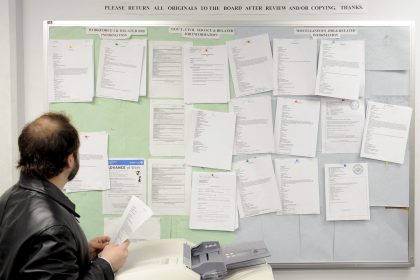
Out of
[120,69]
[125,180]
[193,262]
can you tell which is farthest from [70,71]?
[193,262]

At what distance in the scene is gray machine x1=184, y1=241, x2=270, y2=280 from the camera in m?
1.45

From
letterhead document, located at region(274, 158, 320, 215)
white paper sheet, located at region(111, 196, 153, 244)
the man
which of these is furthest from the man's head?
letterhead document, located at region(274, 158, 320, 215)

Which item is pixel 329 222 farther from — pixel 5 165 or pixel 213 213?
pixel 5 165

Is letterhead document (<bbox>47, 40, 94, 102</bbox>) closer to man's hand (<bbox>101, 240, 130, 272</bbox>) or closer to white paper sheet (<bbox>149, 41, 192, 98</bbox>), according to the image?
white paper sheet (<bbox>149, 41, 192, 98</bbox>)

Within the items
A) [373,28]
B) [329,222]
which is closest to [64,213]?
[329,222]

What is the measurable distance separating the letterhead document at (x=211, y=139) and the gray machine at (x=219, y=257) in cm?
47

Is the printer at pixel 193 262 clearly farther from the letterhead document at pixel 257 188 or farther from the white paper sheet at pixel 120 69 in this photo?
the white paper sheet at pixel 120 69

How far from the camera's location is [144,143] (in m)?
2.02

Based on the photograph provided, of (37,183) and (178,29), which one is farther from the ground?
(178,29)

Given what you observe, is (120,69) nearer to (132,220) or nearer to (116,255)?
(132,220)

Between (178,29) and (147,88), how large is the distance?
0.32 m

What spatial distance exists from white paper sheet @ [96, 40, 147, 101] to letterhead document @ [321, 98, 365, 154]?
89cm

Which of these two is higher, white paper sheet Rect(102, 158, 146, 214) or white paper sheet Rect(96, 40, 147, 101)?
white paper sheet Rect(96, 40, 147, 101)

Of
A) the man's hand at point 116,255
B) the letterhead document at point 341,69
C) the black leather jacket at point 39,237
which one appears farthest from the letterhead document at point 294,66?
the black leather jacket at point 39,237
